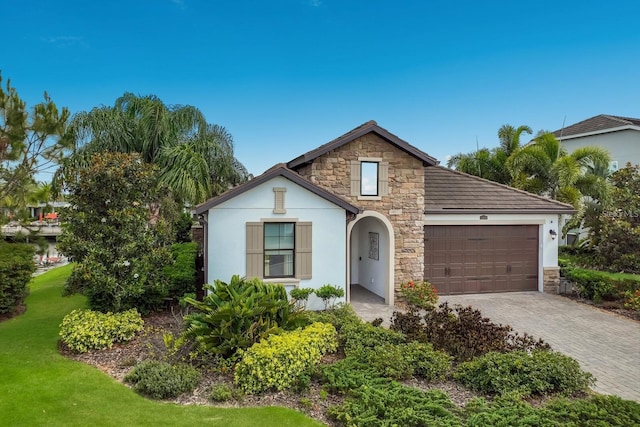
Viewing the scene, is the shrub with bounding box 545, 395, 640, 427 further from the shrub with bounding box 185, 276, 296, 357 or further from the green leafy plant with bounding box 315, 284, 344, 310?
the green leafy plant with bounding box 315, 284, 344, 310

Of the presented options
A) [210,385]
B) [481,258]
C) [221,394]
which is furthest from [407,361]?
[481,258]

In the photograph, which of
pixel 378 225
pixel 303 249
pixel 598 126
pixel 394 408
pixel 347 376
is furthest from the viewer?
pixel 598 126

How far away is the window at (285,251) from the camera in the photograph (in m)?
11.2

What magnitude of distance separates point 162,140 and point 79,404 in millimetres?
16033

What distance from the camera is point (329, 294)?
11227 mm

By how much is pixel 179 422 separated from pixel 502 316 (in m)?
9.56

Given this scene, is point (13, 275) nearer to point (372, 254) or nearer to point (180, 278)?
point (180, 278)

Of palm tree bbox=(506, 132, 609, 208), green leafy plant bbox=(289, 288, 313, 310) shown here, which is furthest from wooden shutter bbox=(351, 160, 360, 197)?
palm tree bbox=(506, 132, 609, 208)

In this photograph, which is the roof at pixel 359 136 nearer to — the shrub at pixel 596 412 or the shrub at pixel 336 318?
the shrub at pixel 336 318

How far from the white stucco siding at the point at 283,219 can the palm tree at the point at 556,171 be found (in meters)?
12.6

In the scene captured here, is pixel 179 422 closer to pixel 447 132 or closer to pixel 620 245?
pixel 620 245

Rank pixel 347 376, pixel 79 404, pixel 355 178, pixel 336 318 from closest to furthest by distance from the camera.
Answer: pixel 79 404
pixel 347 376
pixel 336 318
pixel 355 178

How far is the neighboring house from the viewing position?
22891 millimetres

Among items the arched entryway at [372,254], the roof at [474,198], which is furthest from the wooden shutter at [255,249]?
the roof at [474,198]
